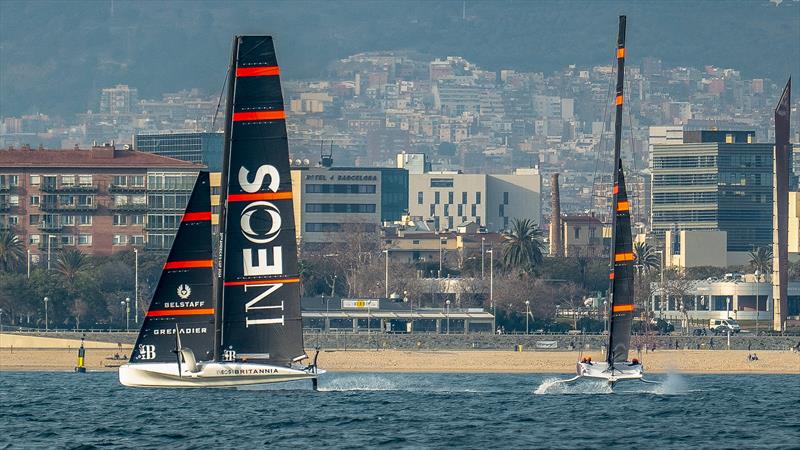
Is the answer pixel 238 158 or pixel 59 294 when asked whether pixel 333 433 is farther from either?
pixel 59 294

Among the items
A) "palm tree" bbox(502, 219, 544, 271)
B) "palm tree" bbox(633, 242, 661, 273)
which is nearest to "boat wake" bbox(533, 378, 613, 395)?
"palm tree" bbox(502, 219, 544, 271)

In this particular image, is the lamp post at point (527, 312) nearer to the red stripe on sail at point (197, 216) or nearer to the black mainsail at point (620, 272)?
the black mainsail at point (620, 272)

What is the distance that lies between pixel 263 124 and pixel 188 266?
18.3 feet

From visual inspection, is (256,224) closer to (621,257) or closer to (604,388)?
(621,257)

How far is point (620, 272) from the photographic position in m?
83.4

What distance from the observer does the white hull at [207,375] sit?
7131 cm

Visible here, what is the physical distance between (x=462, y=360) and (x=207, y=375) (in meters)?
64.4

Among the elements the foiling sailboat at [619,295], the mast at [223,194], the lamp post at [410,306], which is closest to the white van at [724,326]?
the lamp post at [410,306]

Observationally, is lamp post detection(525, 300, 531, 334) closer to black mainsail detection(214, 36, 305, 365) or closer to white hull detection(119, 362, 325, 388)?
black mainsail detection(214, 36, 305, 365)

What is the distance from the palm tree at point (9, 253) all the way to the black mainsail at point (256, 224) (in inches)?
4289

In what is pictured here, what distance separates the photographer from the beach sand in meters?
129

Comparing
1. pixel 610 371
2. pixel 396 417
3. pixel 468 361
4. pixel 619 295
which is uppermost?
pixel 619 295

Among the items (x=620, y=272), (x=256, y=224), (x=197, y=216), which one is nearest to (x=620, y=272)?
(x=620, y=272)

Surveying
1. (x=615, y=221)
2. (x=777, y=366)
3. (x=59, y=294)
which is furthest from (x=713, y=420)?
(x=59, y=294)
